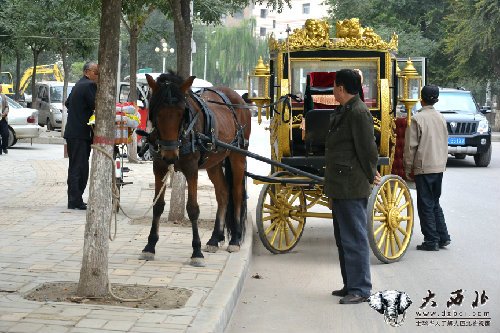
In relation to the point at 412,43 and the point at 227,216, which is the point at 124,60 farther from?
the point at 227,216

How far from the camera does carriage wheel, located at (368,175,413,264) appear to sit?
404 inches

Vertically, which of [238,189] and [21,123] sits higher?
[21,123]

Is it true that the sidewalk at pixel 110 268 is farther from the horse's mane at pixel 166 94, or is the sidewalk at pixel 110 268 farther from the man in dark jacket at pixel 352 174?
the horse's mane at pixel 166 94

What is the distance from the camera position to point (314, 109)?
1148 centimetres

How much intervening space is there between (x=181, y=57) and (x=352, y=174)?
5091 millimetres

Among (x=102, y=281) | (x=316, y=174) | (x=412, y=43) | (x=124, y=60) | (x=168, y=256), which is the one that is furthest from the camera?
(x=124, y=60)

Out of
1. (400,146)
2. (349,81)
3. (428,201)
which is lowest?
(428,201)

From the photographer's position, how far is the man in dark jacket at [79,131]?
13508 mm

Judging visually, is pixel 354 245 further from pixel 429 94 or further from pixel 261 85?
pixel 261 85

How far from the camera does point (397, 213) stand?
10680 mm

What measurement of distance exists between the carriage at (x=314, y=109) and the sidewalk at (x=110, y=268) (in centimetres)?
62

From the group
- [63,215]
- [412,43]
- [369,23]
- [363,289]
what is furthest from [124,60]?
[363,289]

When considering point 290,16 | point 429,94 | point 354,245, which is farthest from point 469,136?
point 290,16

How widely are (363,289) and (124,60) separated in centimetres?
6618
